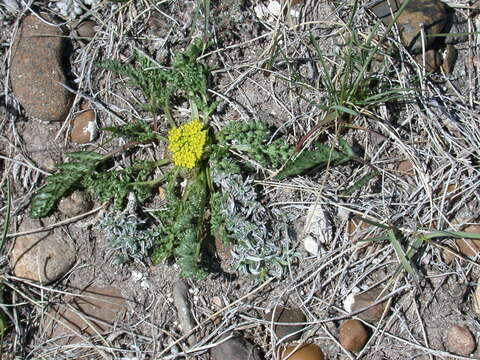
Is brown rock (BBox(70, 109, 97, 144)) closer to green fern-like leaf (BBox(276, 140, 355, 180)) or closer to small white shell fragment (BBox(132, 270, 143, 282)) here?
small white shell fragment (BBox(132, 270, 143, 282))

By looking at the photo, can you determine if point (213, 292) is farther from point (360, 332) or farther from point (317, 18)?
point (317, 18)

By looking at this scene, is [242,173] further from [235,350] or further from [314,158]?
[235,350]

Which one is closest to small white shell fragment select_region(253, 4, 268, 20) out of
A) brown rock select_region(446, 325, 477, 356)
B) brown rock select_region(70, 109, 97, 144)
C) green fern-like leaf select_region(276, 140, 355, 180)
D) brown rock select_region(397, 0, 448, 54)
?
brown rock select_region(397, 0, 448, 54)

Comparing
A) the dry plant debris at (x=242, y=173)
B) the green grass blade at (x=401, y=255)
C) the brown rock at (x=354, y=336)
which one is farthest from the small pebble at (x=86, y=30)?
the brown rock at (x=354, y=336)

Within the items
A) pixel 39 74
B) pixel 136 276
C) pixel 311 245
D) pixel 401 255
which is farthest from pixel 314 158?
pixel 39 74

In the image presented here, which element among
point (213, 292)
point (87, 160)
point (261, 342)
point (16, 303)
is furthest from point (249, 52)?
point (16, 303)
